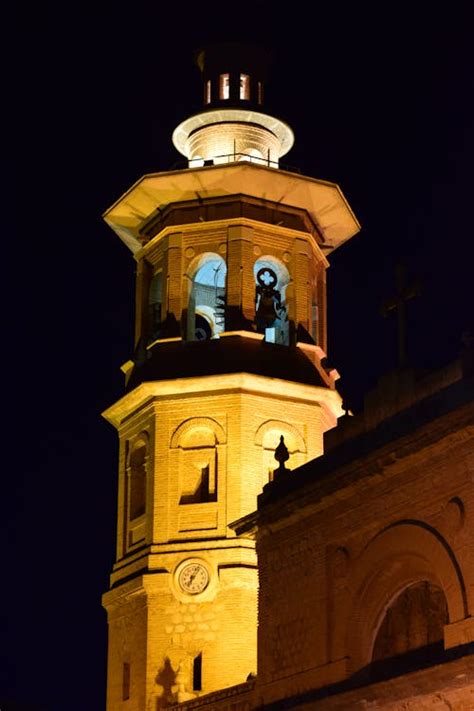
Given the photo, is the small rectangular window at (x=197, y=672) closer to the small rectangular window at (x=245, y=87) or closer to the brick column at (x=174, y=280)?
the brick column at (x=174, y=280)

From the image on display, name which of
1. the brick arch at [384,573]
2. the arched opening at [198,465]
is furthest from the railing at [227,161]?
the brick arch at [384,573]

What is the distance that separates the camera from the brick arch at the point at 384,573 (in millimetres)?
27188

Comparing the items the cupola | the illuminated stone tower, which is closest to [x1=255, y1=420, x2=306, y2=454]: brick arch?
the illuminated stone tower

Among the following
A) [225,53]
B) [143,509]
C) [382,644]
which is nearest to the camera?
[382,644]

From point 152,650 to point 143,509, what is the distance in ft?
12.3

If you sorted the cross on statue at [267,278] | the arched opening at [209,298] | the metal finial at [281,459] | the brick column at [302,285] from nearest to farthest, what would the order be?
the metal finial at [281,459] < the brick column at [302,285] < the cross on statue at [267,278] < the arched opening at [209,298]

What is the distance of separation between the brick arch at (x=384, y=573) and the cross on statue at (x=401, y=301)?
3477 millimetres

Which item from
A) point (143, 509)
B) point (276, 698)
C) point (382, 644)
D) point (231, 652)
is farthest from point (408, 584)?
point (143, 509)

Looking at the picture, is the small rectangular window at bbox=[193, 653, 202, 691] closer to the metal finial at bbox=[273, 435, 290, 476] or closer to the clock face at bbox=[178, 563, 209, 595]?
the clock face at bbox=[178, 563, 209, 595]

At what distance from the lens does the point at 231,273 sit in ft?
132

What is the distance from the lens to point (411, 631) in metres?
27.8

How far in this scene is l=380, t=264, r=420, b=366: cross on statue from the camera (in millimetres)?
29781

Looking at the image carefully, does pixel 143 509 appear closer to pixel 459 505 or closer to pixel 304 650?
pixel 304 650

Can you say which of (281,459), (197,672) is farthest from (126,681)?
(281,459)
